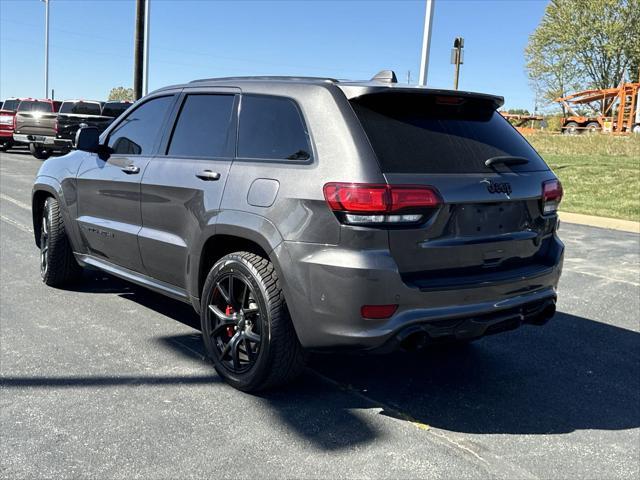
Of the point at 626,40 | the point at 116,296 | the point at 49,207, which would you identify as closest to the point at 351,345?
the point at 116,296

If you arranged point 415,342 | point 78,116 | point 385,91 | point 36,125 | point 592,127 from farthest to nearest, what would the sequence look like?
point 592,127, point 36,125, point 78,116, point 385,91, point 415,342

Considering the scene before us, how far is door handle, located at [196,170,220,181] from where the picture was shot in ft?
12.4

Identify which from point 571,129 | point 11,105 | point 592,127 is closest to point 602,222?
point 11,105

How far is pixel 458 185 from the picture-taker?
327 centimetres

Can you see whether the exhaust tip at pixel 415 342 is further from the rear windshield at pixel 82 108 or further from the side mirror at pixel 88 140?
the rear windshield at pixel 82 108

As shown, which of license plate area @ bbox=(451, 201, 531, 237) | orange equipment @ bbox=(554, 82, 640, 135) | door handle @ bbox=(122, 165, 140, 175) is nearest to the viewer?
license plate area @ bbox=(451, 201, 531, 237)

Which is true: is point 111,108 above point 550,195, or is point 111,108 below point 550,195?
above

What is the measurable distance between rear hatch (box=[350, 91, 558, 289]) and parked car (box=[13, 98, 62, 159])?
68.5 feet

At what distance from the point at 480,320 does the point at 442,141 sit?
3.18ft

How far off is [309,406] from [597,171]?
17.1 m

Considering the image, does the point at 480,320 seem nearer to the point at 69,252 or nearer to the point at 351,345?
the point at 351,345

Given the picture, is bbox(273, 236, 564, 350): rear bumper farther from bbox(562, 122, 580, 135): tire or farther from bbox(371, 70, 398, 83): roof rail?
bbox(562, 122, 580, 135): tire

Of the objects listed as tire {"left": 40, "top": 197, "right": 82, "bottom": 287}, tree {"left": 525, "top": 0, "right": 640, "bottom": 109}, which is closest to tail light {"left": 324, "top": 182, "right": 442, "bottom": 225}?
tire {"left": 40, "top": 197, "right": 82, "bottom": 287}

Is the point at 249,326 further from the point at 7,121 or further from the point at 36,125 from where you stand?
the point at 7,121
